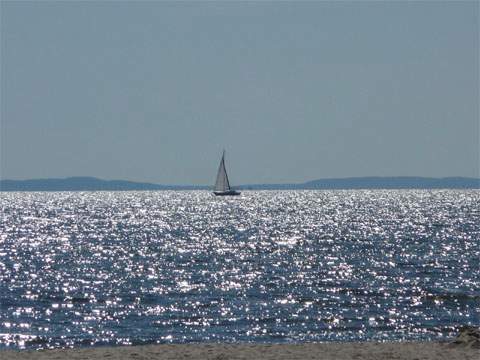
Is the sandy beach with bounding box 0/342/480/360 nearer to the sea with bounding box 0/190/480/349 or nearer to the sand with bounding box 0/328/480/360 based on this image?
the sand with bounding box 0/328/480/360

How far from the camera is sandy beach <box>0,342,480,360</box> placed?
81.4 ft

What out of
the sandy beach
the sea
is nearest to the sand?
the sandy beach

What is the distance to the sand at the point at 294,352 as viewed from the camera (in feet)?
81.4

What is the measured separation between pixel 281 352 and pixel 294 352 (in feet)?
1.38

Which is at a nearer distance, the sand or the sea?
the sand

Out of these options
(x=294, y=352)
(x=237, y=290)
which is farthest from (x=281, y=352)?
(x=237, y=290)

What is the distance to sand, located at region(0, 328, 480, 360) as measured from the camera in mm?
24812

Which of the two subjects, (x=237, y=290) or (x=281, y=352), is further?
(x=237, y=290)

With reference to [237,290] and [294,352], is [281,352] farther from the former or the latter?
[237,290]

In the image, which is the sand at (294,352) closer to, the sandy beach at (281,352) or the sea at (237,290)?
the sandy beach at (281,352)

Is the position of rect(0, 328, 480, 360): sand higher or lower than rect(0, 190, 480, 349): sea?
higher

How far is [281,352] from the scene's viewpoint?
26062 millimetres

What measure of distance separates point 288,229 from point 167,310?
76.8 metres

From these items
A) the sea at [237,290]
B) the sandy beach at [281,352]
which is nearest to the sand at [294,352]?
the sandy beach at [281,352]
